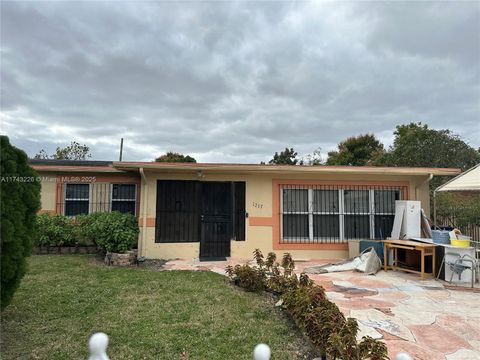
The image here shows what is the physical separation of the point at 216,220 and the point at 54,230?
4459 mm

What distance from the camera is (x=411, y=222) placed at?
725 cm

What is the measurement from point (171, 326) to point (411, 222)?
21.2 feet

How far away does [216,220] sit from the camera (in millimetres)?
8078

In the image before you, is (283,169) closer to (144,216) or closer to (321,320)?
(144,216)

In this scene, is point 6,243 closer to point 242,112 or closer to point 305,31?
point 305,31

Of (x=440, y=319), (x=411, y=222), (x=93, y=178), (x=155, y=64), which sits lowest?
(x=440, y=319)

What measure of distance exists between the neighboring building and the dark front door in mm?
28

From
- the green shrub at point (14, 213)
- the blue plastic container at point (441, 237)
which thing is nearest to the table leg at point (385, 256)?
the blue plastic container at point (441, 237)

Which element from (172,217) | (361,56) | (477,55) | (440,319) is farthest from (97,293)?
(477,55)

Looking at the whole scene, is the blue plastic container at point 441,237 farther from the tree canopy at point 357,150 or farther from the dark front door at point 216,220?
the tree canopy at point 357,150

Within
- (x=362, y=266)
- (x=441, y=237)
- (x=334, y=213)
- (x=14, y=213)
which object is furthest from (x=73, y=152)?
(x=441, y=237)

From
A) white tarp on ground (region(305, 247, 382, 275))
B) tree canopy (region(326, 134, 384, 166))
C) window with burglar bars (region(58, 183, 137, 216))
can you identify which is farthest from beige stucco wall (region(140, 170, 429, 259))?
tree canopy (region(326, 134, 384, 166))

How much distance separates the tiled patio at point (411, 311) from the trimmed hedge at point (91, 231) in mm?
1348

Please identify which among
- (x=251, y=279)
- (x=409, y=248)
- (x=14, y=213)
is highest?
(x=14, y=213)
